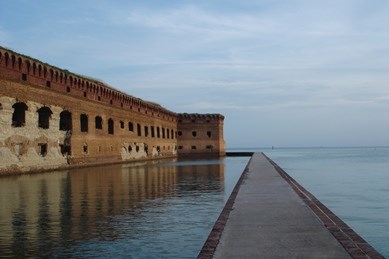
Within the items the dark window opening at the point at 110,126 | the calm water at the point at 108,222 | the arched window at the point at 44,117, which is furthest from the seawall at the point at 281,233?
the dark window opening at the point at 110,126

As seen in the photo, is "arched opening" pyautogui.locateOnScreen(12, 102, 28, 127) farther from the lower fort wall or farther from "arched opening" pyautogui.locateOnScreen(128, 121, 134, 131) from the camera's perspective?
"arched opening" pyautogui.locateOnScreen(128, 121, 134, 131)

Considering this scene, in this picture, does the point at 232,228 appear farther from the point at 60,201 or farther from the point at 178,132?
the point at 178,132

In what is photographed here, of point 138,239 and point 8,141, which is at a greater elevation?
point 8,141

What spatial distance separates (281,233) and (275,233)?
0.08 meters

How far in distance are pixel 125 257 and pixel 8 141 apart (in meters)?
19.1

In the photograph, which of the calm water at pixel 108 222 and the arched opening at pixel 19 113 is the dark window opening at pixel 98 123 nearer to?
the arched opening at pixel 19 113

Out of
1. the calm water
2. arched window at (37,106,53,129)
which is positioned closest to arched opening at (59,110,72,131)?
arched window at (37,106,53,129)

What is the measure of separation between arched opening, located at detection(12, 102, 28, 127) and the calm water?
11.2 metres

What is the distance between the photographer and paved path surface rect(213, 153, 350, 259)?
5340 millimetres

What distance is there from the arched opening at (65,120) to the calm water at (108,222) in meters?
16.6

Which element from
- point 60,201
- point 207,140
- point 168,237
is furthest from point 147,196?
point 207,140

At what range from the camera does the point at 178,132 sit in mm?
65688

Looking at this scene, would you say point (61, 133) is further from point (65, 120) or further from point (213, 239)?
point (213, 239)

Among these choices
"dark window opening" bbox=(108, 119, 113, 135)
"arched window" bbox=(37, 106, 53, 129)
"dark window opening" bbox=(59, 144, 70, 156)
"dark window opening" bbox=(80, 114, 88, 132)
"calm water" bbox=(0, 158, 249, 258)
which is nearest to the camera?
"calm water" bbox=(0, 158, 249, 258)
